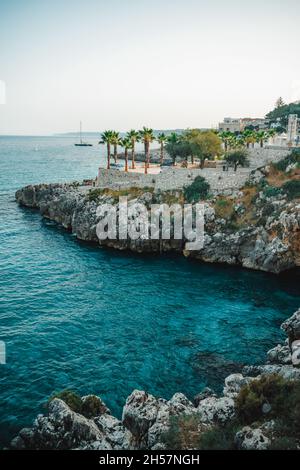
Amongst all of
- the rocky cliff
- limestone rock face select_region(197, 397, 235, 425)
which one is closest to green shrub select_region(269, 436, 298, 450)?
limestone rock face select_region(197, 397, 235, 425)

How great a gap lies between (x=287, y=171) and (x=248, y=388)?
48.3 metres

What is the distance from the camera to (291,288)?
151 ft

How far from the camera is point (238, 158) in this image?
70.9 meters

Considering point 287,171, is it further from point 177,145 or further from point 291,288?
point 177,145

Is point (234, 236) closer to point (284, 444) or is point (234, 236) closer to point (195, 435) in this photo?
point (195, 435)

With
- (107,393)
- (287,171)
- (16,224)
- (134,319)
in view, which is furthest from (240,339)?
(16,224)

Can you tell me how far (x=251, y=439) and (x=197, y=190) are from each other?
50386 millimetres

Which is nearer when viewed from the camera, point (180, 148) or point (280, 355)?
point (280, 355)

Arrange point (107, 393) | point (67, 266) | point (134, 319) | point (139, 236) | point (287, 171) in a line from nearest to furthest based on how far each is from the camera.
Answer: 1. point (107, 393)
2. point (134, 319)
3. point (67, 266)
4. point (139, 236)
5. point (287, 171)

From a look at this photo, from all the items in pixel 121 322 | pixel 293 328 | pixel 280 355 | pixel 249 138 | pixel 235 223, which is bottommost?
pixel 121 322

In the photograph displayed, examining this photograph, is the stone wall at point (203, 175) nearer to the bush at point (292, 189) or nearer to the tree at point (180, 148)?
the bush at point (292, 189)

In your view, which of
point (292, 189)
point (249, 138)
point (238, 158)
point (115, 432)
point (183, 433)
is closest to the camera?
point (183, 433)

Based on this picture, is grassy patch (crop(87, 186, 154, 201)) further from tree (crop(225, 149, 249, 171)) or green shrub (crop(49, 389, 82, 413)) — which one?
green shrub (crop(49, 389, 82, 413))

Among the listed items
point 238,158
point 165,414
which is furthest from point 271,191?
point 165,414
